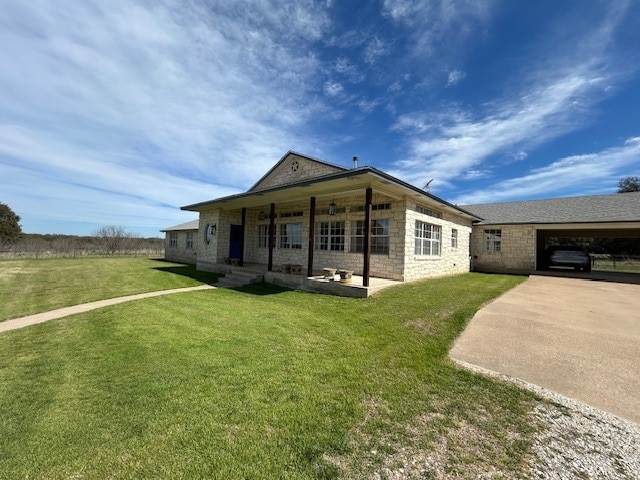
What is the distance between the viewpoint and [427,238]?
12359 millimetres

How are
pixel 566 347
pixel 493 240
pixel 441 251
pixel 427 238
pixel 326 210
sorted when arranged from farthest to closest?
pixel 493 240
pixel 441 251
pixel 326 210
pixel 427 238
pixel 566 347

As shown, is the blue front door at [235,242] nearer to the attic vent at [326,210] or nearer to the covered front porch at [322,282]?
the covered front porch at [322,282]

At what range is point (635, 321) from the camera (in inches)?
246

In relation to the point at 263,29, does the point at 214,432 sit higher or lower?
lower

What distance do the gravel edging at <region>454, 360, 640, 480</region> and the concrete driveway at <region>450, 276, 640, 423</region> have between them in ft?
0.93

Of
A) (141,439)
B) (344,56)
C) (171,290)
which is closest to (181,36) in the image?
(344,56)

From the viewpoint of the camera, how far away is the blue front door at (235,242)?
52.5 feet

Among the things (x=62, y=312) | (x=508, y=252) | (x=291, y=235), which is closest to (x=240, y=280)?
(x=291, y=235)

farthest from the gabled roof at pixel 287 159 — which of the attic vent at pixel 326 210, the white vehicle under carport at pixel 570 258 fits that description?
the white vehicle under carport at pixel 570 258

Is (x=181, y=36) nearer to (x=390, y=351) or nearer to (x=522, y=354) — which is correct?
(x=390, y=351)

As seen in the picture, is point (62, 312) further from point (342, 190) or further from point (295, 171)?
point (295, 171)

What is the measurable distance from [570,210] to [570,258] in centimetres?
291

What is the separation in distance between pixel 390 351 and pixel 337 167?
888 centimetres

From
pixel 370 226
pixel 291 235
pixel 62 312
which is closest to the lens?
pixel 62 312
